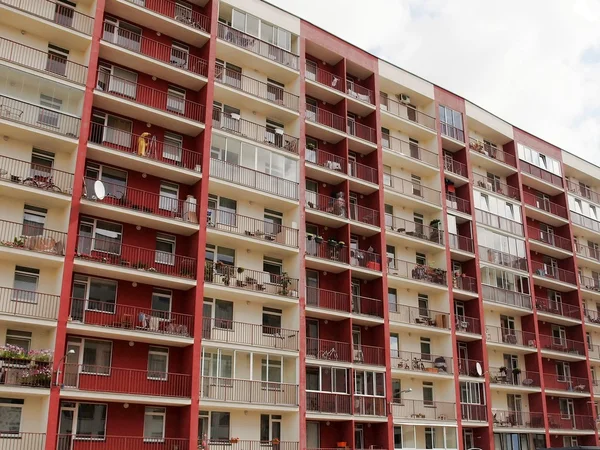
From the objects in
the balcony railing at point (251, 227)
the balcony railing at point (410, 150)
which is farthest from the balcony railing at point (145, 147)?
the balcony railing at point (410, 150)

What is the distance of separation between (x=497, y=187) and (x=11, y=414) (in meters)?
37.7

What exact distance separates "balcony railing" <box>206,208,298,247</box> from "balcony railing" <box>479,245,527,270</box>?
16.2m

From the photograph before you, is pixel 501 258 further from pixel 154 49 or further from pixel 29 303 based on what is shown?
pixel 29 303

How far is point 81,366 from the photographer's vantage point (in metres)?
30.0

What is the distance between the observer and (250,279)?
3591 cm

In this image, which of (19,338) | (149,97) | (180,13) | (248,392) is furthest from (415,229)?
(19,338)

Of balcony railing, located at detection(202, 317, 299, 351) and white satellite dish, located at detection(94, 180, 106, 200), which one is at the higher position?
white satellite dish, located at detection(94, 180, 106, 200)

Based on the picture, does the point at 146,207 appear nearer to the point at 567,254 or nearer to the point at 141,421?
the point at 141,421

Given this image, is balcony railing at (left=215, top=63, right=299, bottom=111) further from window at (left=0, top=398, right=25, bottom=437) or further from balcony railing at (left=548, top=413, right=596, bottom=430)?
balcony railing at (left=548, top=413, right=596, bottom=430)

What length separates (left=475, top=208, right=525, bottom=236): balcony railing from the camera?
48.6m

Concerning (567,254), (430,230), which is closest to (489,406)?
(430,230)

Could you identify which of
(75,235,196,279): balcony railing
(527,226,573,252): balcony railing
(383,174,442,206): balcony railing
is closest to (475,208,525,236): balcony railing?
(527,226,573,252): balcony railing

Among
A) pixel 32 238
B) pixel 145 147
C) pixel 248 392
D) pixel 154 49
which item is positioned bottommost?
pixel 248 392

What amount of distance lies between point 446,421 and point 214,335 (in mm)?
15581
